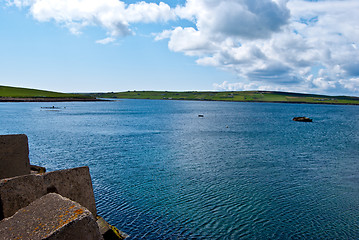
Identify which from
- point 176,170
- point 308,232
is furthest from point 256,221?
point 176,170

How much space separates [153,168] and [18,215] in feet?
65.5

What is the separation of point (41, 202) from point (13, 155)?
5.59 meters

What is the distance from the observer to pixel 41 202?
815 centimetres

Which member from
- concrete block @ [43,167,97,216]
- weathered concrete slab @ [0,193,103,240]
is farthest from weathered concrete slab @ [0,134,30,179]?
weathered concrete slab @ [0,193,103,240]

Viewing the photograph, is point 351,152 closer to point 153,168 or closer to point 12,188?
point 153,168

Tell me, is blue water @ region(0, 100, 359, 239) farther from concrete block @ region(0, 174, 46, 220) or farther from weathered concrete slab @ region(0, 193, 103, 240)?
weathered concrete slab @ region(0, 193, 103, 240)

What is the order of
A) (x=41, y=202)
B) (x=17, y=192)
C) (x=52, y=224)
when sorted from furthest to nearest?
(x=17, y=192), (x=41, y=202), (x=52, y=224)

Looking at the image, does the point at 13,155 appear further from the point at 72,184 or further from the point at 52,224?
the point at 52,224

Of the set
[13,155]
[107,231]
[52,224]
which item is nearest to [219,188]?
[107,231]

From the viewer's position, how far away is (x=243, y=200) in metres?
19.4

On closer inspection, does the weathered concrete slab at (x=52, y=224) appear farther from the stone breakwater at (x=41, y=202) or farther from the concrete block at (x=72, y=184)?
the concrete block at (x=72, y=184)

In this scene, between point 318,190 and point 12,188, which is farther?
point 318,190

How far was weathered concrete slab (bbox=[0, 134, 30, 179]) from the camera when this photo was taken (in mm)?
12114

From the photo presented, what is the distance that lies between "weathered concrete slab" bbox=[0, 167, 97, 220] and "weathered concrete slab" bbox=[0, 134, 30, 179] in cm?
361
